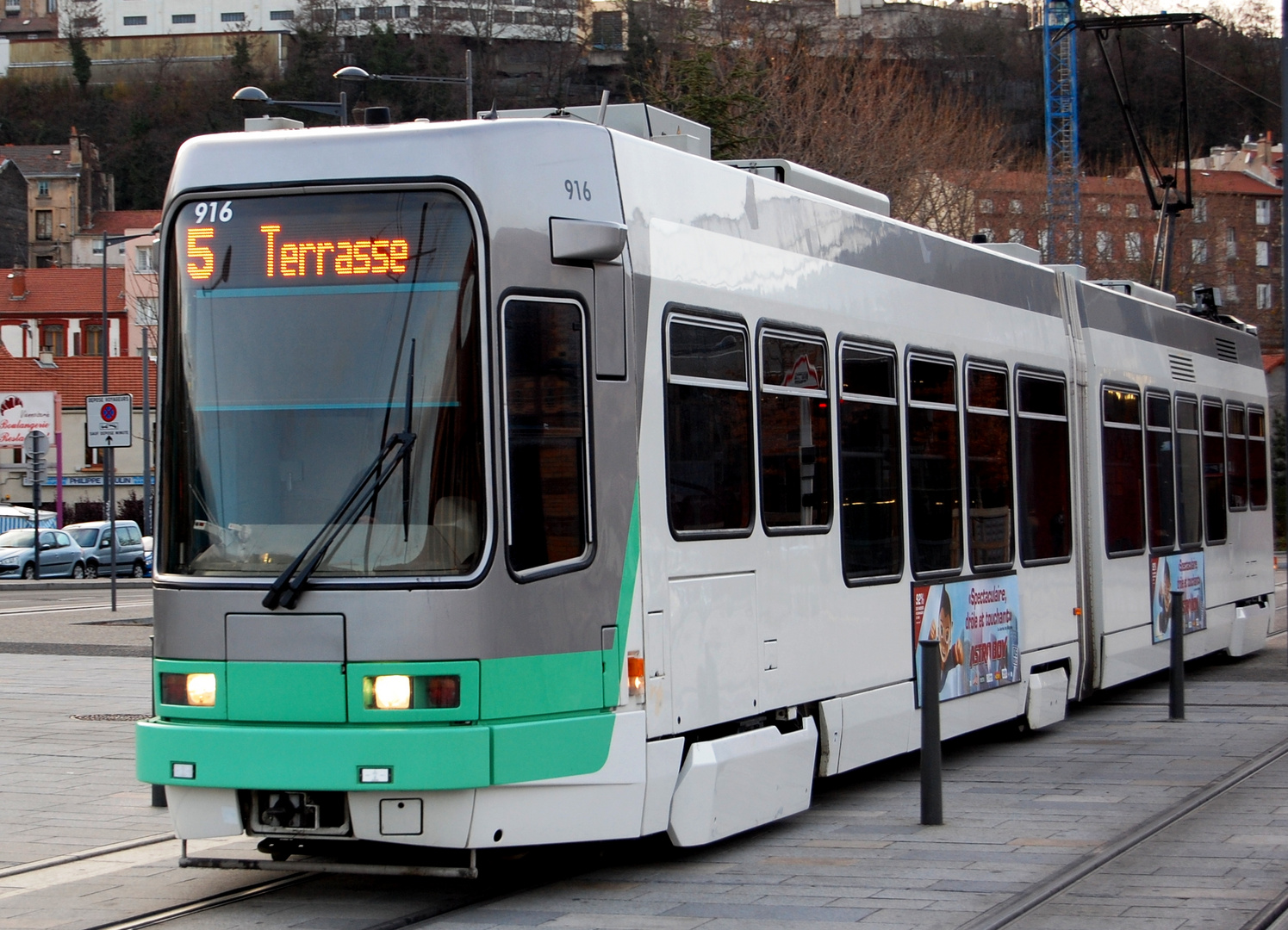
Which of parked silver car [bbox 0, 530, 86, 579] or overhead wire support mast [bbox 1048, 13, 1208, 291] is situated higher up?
overhead wire support mast [bbox 1048, 13, 1208, 291]

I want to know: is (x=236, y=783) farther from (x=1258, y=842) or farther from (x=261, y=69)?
(x=261, y=69)

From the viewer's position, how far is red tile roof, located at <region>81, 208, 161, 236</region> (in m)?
102

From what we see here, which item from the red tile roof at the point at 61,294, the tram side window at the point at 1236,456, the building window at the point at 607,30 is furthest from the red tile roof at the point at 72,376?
the tram side window at the point at 1236,456

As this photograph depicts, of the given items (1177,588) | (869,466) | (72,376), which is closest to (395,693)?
(869,466)

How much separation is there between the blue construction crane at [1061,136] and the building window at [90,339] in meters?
44.9

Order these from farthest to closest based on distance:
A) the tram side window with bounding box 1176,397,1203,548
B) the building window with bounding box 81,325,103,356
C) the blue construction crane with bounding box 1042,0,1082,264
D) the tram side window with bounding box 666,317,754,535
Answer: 1. the building window with bounding box 81,325,103,356
2. the blue construction crane with bounding box 1042,0,1082,264
3. the tram side window with bounding box 1176,397,1203,548
4. the tram side window with bounding box 666,317,754,535

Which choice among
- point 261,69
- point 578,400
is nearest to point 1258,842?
point 578,400

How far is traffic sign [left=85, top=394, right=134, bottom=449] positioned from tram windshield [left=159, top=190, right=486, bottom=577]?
17.9 m

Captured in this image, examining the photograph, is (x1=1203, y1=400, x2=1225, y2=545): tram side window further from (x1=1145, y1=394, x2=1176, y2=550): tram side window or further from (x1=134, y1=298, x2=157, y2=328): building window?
(x1=134, y1=298, x2=157, y2=328): building window

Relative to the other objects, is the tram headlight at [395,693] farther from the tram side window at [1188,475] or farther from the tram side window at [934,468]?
the tram side window at [1188,475]

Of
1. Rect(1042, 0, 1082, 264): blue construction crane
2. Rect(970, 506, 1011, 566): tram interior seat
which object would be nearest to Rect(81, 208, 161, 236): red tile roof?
Rect(1042, 0, 1082, 264): blue construction crane

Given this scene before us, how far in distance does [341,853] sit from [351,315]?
92.4 inches

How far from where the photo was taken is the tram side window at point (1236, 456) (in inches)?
703

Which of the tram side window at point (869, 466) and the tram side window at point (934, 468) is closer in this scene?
the tram side window at point (869, 466)
